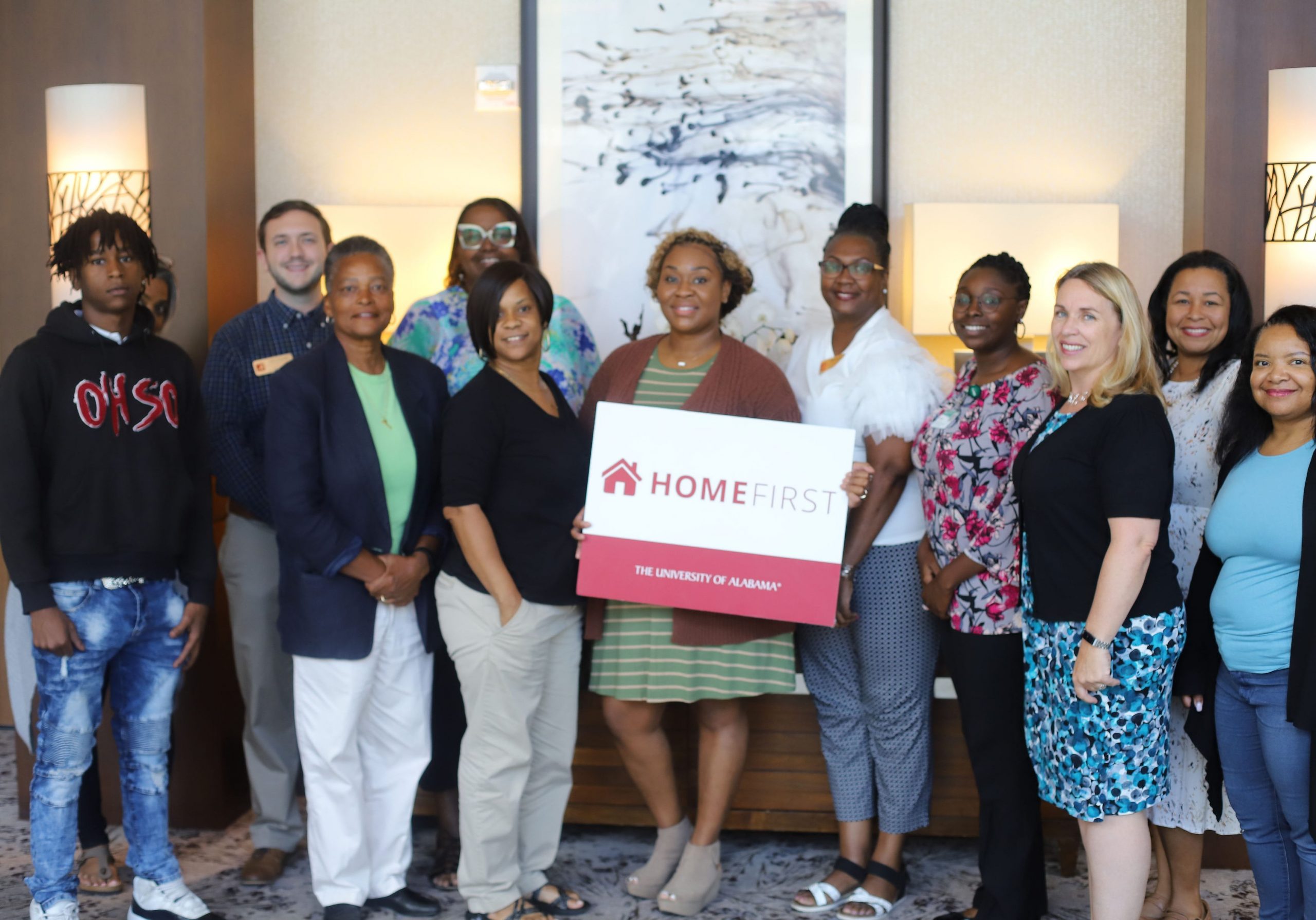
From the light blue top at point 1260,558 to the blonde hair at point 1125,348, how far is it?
258 millimetres

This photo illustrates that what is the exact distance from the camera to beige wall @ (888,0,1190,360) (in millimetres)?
4148

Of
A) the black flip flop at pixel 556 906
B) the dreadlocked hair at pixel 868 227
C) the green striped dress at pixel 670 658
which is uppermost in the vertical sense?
the dreadlocked hair at pixel 868 227

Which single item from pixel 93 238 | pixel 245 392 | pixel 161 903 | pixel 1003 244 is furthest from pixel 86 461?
pixel 1003 244

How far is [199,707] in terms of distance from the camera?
3682mm

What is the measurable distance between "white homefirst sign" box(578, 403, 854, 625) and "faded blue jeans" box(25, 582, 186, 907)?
1107mm

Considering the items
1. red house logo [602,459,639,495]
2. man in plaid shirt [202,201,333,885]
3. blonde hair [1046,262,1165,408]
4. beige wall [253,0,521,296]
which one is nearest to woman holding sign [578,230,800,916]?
red house logo [602,459,639,495]

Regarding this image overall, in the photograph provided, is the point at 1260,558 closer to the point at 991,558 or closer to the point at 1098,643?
the point at 1098,643

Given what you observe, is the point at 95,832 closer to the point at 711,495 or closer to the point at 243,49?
the point at 711,495

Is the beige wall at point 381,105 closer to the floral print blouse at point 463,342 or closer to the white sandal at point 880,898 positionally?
the floral print blouse at point 463,342

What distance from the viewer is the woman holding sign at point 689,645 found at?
3021mm

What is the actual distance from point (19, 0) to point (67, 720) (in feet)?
8.69

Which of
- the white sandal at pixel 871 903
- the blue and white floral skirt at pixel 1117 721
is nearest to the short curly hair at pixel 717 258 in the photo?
the blue and white floral skirt at pixel 1117 721

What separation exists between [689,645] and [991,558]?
Answer: 0.83 meters

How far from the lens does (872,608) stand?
10.1 ft
